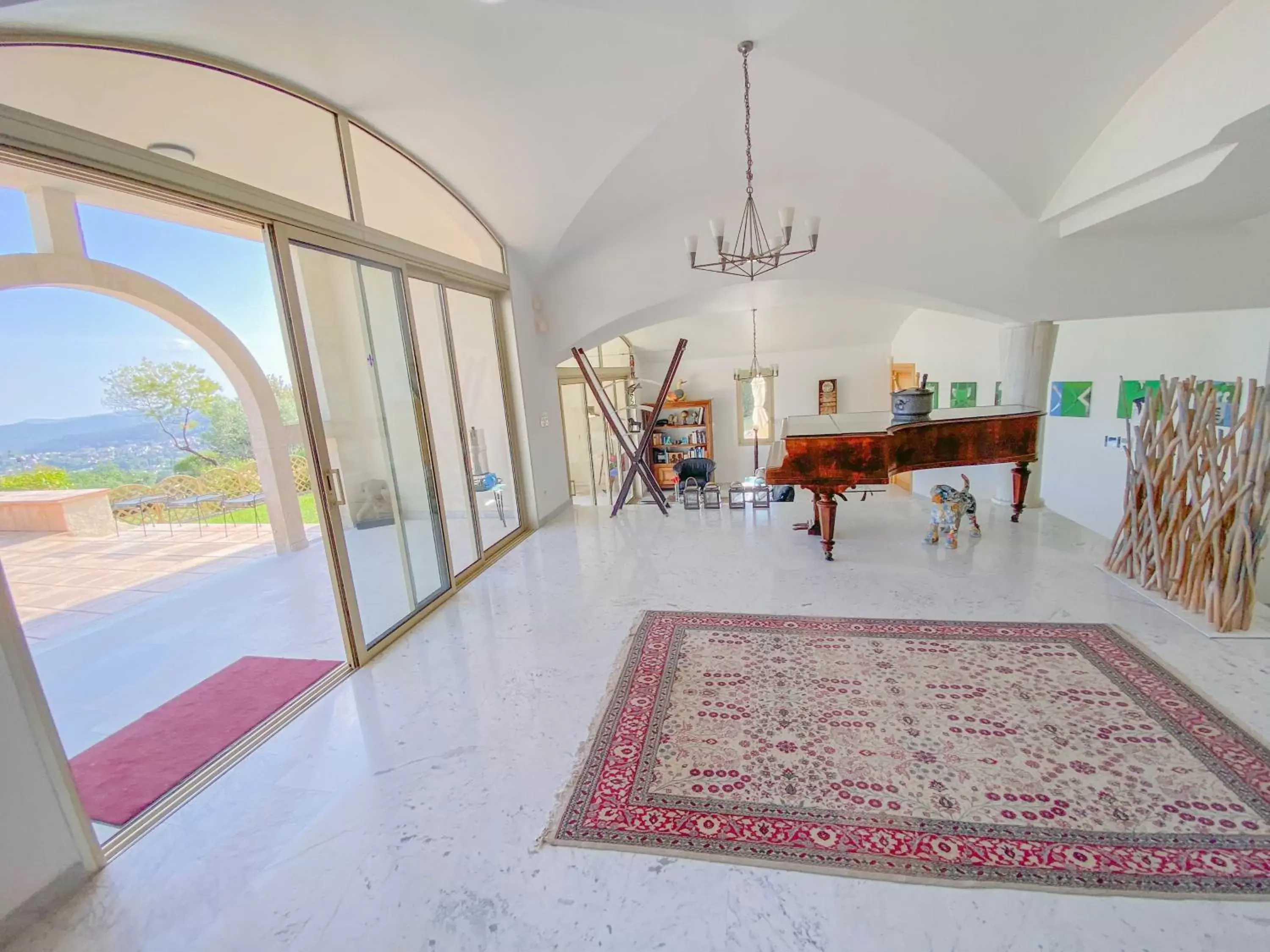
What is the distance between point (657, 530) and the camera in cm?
478

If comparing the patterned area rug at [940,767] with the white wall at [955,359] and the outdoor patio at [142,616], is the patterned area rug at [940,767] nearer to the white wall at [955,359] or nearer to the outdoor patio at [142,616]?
the outdoor patio at [142,616]

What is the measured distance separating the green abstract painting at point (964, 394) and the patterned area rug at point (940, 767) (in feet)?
16.1

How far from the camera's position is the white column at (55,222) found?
2512mm

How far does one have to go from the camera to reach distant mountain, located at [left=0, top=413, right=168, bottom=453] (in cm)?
273

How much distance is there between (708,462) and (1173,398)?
6131mm

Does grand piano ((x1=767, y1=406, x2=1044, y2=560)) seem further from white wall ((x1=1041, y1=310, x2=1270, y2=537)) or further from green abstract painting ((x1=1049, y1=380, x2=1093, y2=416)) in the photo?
green abstract painting ((x1=1049, y1=380, x2=1093, y2=416))

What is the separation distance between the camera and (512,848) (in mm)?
1597

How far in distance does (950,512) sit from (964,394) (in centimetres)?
400

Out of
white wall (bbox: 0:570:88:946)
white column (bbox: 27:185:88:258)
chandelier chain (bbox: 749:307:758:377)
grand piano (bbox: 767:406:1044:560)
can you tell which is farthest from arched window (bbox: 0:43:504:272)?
chandelier chain (bbox: 749:307:758:377)

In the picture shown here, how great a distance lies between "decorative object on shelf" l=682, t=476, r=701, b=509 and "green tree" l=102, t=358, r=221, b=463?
177 inches

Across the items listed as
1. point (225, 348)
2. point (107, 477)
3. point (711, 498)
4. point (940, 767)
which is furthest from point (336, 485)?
point (711, 498)

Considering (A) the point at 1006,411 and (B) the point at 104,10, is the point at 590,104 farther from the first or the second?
(A) the point at 1006,411

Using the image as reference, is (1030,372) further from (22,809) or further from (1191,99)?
(22,809)

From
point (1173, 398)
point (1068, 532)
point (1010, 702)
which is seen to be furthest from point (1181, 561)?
point (1010, 702)
